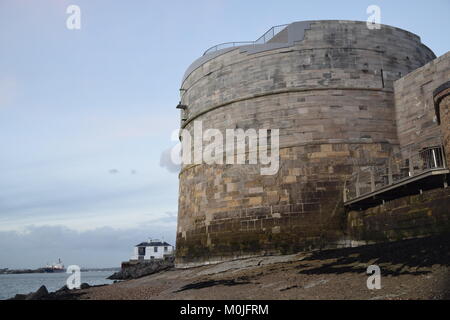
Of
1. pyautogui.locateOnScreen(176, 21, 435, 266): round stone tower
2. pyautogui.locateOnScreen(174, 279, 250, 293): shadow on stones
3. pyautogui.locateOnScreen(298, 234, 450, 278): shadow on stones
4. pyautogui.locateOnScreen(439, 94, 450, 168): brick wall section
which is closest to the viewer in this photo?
pyautogui.locateOnScreen(298, 234, 450, 278): shadow on stones

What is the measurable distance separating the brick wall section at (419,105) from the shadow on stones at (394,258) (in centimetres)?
521

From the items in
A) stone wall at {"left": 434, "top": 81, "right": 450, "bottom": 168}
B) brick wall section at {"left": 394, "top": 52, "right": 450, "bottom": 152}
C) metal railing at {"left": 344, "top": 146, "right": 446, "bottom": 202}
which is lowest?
metal railing at {"left": 344, "top": 146, "right": 446, "bottom": 202}

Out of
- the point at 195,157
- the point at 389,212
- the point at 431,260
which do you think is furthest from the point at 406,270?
the point at 195,157

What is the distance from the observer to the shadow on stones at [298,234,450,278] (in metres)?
7.41

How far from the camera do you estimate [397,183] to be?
10344 millimetres

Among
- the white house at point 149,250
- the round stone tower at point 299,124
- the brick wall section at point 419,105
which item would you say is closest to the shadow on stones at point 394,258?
the round stone tower at point 299,124

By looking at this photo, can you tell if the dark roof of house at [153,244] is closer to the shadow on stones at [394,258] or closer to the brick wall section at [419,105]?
the brick wall section at [419,105]

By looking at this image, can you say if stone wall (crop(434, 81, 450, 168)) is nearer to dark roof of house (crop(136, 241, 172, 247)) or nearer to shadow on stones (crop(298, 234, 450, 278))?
shadow on stones (crop(298, 234, 450, 278))

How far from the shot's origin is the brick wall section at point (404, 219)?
9.65m

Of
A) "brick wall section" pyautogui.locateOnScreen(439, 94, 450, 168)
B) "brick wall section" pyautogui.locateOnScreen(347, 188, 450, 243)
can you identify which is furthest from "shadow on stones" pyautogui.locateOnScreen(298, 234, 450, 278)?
"brick wall section" pyautogui.locateOnScreen(439, 94, 450, 168)

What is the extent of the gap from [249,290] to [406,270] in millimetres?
3238

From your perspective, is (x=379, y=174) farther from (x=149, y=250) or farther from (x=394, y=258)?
(x=149, y=250)

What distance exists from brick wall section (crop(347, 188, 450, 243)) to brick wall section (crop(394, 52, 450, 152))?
3.07 metres
